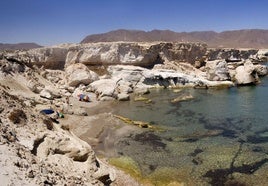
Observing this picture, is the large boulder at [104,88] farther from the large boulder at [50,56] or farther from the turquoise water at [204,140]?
the large boulder at [50,56]

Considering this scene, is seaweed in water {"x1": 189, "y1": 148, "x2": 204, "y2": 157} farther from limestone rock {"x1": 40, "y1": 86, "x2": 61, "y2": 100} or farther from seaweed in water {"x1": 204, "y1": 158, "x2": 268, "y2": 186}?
limestone rock {"x1": 40, "y1": 86, "x2": 61, "y2": 100}

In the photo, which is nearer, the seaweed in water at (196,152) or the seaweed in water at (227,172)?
the seaweed in water at (227,172)

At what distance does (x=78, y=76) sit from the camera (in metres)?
63.9

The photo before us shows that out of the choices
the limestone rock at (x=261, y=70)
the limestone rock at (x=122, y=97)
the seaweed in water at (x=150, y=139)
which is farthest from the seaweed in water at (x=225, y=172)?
the limestone rock at (x=261, y=70)

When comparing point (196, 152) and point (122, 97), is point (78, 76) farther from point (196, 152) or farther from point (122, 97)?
point (196, 152)

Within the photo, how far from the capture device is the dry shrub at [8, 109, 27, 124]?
742 inches

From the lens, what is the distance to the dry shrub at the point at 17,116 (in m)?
18.8

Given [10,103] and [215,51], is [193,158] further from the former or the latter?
[215,51]

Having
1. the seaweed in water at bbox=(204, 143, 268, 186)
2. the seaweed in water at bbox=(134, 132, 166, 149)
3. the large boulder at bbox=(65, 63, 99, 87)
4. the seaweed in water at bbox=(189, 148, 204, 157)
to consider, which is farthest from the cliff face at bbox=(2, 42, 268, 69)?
the seaweed in water at bbox=(204, 143, 268, 186)

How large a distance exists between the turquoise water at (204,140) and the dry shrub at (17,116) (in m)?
10.7

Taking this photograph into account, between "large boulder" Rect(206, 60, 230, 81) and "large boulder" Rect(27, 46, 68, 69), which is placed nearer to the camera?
"large boulder" Rect(206, 60, 230, 81)

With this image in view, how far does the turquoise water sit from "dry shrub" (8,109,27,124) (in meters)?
10.7

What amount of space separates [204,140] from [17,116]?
19.7m

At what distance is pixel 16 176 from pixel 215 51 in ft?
280
